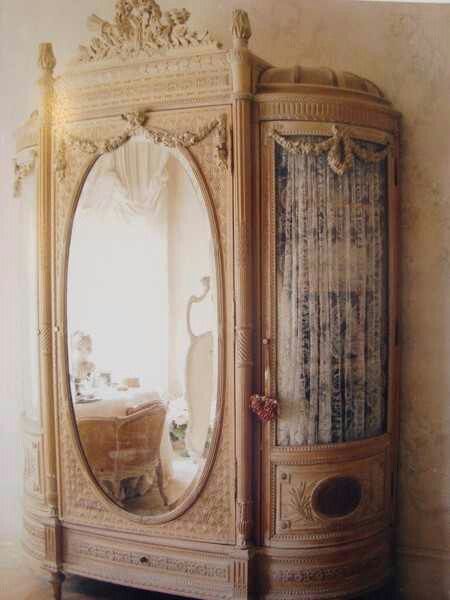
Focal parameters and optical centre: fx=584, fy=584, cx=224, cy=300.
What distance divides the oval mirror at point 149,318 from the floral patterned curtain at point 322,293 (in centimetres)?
29

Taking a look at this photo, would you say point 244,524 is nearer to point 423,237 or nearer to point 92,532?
point 92,532

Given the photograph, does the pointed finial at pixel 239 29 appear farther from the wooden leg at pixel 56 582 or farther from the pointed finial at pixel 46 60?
the wooden leg at pixel 56 582

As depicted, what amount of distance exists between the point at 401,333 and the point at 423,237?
451 mm

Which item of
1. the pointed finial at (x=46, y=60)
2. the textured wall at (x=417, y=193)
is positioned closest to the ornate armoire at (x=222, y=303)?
the pointed finial at (x=46, y=60)

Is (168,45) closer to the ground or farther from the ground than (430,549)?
farther from the ground

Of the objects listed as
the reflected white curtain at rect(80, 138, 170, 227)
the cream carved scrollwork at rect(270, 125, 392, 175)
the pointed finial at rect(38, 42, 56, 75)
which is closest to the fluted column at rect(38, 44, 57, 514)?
the pointed finial at rect(38, 42, 56, 75)

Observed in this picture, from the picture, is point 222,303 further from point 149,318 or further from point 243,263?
point 149,318

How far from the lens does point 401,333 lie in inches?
106

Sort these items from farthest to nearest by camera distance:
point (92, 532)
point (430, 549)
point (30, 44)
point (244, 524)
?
point (30, 44), point (430, 549), point (92, 532), point (244, 524)

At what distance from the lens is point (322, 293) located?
232 cm

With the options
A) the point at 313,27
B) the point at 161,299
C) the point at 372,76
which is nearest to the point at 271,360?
the point at 161,299

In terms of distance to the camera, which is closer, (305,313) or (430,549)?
(305,313)

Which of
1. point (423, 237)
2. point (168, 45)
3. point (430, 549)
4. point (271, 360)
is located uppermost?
point (168, 45)

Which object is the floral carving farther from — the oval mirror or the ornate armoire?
the oval mirror
